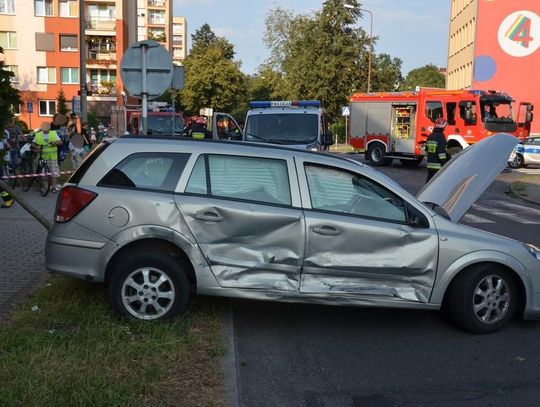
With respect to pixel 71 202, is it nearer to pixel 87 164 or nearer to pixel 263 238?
pixel 87 164

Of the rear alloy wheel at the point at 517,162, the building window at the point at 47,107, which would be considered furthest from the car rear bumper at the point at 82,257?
the building window at the point at 47,107

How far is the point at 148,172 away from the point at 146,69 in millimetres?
4648

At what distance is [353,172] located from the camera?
5.26 m

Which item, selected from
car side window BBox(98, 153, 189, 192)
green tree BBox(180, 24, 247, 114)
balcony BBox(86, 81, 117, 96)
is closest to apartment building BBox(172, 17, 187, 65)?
green tree BBox(180, 24, 247, 114)

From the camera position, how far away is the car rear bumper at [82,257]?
507cm

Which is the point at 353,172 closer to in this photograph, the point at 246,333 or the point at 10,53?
the point at 246,333

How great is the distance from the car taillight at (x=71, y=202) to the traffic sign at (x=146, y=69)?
4.45 m

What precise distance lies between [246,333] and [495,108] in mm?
20414

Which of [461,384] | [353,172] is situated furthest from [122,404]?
[353,172]

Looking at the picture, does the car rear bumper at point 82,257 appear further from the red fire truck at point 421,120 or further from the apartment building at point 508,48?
the apartment building at point 508,48

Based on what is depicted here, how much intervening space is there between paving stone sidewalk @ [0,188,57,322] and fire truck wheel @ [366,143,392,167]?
17654 mm

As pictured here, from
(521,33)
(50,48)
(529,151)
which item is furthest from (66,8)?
(529,151)

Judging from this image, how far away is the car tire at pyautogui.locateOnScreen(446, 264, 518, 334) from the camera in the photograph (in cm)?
520

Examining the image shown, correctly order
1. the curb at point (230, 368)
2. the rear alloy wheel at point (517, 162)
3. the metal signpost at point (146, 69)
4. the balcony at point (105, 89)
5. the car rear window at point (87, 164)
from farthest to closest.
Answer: the balcony at point (105, 89) < the rear alloy wheel at point (517, 162) < the metal signpost at point (146, 69) < the car rear window at point (87, 164) < the curb at point (230, 368)
